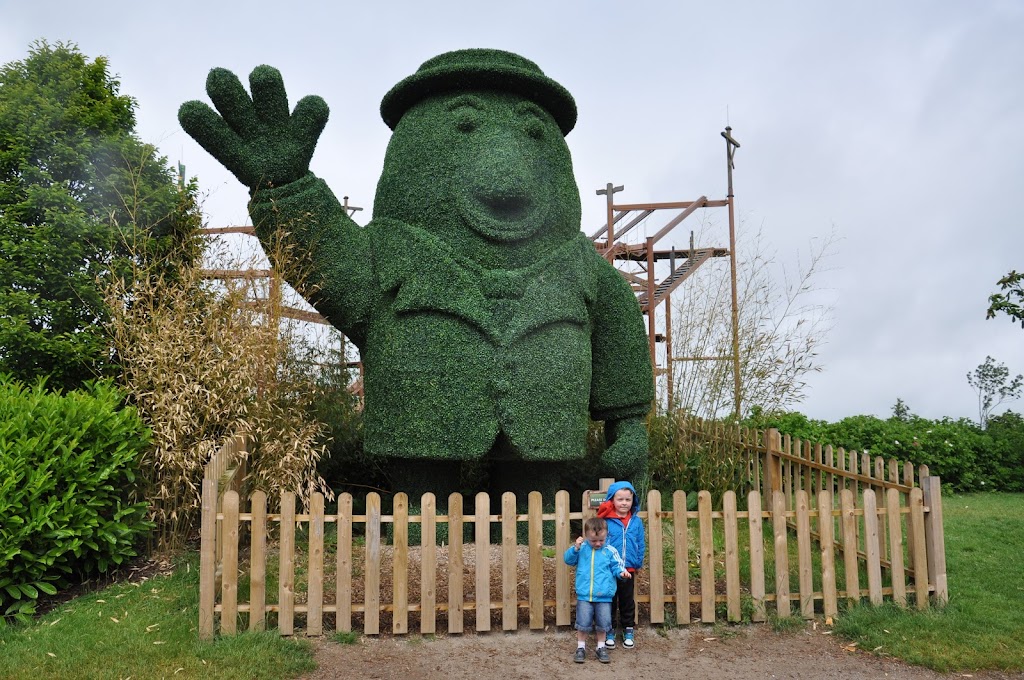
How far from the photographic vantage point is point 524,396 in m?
5.05

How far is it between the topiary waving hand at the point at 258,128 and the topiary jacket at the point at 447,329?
0.18m

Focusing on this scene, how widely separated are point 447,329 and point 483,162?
4.15 feet

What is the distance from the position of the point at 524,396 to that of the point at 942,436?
8516 millimetres

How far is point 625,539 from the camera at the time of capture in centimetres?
395

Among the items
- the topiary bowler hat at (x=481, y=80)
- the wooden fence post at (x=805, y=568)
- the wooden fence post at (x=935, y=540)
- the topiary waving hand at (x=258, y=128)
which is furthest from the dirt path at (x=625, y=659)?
the topiary bowler hat at (x=481, y=80)

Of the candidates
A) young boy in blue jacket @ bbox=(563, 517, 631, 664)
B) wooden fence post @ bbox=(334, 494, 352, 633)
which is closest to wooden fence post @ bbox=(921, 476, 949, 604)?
young boy in blue jacket @ bbox=(563, 517, 631, 664)

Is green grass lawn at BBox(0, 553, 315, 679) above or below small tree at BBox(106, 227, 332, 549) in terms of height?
below

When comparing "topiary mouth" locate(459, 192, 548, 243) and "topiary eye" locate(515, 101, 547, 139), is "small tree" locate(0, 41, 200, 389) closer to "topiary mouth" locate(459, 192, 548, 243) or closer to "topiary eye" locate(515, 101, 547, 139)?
"topiary mouth" locate(459, 192, 548, 243)

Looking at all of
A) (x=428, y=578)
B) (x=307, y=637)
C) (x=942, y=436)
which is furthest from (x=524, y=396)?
(x=942, y=436)

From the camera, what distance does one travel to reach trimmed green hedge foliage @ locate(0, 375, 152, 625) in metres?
4.14

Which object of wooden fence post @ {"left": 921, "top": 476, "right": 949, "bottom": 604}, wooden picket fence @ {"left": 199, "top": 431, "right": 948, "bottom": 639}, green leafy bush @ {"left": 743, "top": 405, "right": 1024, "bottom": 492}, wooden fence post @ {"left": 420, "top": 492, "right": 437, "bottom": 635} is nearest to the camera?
wooden picket fence @ {"left": 199, "top": 431, "right": 948, "bottom": 639}

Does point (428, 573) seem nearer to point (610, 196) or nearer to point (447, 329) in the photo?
point (447, 329)

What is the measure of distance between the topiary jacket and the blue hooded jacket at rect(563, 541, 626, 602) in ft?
4.44

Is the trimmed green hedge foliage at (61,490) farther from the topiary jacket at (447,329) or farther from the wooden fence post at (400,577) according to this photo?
the wooden fence post at (400,577)
